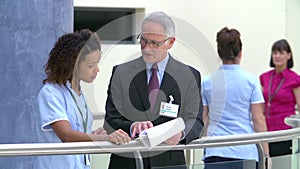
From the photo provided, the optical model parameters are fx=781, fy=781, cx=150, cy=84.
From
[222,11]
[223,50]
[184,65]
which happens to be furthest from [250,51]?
[184,65]

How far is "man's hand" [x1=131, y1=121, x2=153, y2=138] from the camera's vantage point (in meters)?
3.52

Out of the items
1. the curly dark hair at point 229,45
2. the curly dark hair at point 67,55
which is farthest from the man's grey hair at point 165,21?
the curly dark hair at point 229,45

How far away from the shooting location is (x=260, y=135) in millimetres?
4137

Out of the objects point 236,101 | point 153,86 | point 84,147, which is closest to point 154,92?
point 153,86

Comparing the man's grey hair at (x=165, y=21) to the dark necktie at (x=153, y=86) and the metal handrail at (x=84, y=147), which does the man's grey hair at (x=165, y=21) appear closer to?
the dark necktie at (x=153, y=86)

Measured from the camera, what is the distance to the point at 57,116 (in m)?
3.57

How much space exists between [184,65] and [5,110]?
1.46 meters

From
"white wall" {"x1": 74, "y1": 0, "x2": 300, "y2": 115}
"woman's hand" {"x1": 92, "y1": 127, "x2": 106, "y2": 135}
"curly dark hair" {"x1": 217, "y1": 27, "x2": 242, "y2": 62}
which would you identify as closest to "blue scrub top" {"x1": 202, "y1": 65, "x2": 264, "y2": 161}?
"curly dark hair" {"x1": 217, "y1": 27, "x2": 242, "y2": 62}

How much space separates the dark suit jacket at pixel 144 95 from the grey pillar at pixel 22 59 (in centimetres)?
115

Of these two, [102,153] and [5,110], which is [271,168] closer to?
[102,153]

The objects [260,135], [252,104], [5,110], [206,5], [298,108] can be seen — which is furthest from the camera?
[206,5]

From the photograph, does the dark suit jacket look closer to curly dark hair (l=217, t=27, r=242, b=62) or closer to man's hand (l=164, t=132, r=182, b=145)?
man's hand (l=164, t=132, r=182, b=145)

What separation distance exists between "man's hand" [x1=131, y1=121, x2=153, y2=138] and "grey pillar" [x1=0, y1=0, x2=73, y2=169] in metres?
1.23

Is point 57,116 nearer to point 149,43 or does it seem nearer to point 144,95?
point 144,95
